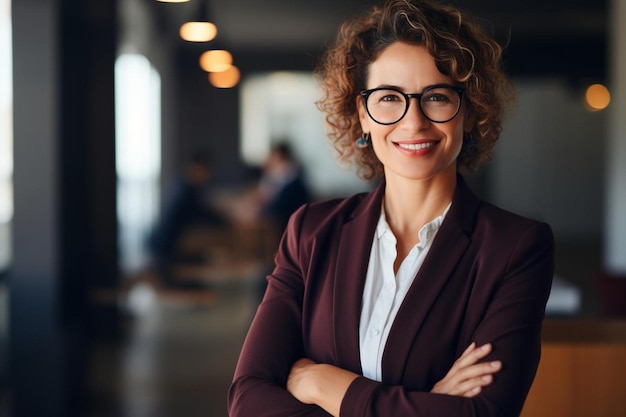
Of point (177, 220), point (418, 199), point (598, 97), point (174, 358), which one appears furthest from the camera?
point (598, 97)

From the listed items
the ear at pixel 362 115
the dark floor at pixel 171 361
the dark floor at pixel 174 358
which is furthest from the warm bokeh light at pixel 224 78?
the ear at pixel 362 115

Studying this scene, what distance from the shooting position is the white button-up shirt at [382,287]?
5.40 ft

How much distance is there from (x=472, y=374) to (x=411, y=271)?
0.27 m

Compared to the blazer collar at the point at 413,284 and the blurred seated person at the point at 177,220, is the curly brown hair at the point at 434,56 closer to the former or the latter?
the blazer collar at the point at 413,284

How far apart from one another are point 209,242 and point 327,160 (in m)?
6.63

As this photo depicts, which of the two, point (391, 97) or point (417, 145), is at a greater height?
point (391, 97)

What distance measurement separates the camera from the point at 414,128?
1.62 m

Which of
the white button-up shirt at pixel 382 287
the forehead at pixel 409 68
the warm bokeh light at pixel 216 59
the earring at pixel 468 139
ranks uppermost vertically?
the warm bokeh light at pixel 216 59

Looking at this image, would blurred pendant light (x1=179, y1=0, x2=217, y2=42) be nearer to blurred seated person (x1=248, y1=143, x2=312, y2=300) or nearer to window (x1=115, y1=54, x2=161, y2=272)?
blurred seated person (x1=248, y1=143, x2=312, y2=300)

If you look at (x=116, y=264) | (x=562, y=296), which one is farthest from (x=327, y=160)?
(x=562, y=296)

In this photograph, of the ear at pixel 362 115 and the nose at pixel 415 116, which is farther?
the ear at pixel 362 115

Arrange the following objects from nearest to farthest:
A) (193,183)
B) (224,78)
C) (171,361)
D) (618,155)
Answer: (171,361) → (618,155) → (193,183) → (224,78)

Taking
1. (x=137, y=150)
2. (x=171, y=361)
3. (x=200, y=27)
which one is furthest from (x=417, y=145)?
(x=137, y=150)

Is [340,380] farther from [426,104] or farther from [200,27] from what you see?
[200,27]
